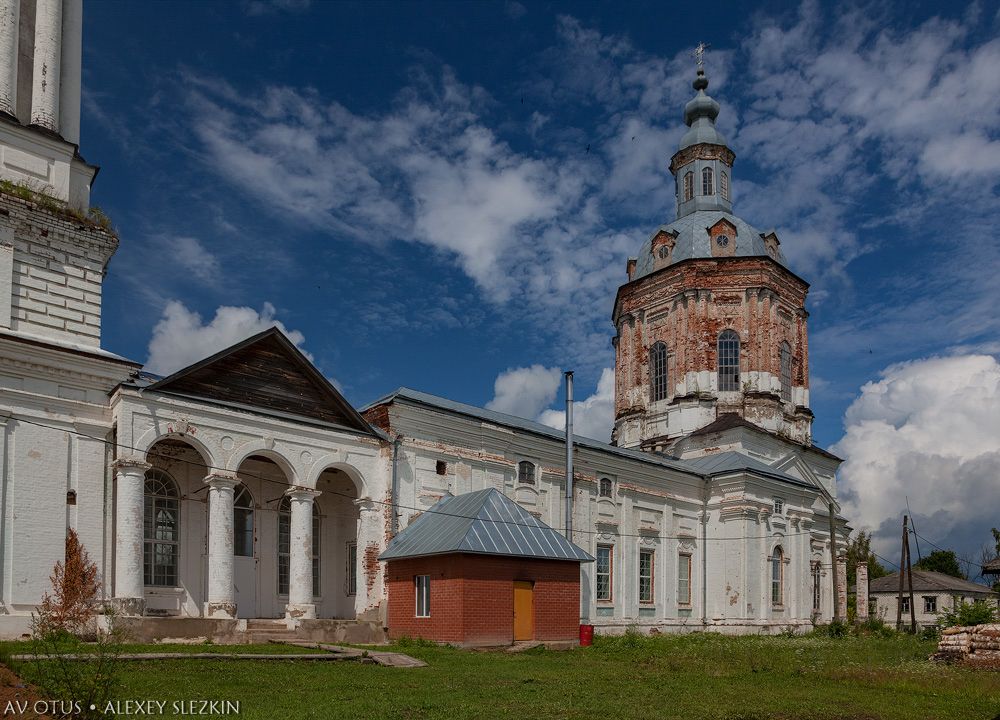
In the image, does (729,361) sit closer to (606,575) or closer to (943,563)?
(606,575)

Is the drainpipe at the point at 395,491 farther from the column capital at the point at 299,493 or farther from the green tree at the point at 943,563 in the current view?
the green tree at the point at 943,563

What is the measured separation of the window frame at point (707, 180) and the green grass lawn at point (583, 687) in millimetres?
27092

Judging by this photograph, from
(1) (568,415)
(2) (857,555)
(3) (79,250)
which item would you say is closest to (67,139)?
(3) (79,250)

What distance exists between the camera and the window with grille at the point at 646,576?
3095cm

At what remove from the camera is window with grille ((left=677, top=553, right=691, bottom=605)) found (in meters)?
32.3

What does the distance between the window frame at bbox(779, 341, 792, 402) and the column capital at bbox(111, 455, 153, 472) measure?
2753 centimetres

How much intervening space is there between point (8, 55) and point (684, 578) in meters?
26.3

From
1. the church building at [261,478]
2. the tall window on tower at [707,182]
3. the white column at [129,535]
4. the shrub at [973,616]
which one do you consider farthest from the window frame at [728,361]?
the white column at [129,535]

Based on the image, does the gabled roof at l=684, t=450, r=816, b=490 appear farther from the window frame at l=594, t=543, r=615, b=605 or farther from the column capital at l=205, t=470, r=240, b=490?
the column capital at l=205, t=470, r=240, b=490

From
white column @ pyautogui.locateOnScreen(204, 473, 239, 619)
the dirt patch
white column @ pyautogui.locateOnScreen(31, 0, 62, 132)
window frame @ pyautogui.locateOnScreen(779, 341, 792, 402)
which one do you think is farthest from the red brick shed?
window frame @ pyautogui.locateOnScreen(779, 341, 792, 402)

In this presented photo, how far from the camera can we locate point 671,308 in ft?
128

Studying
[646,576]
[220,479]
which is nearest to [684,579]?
[646,576]

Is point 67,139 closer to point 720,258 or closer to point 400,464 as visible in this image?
point 400,464

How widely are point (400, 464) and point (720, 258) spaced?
20115mm
